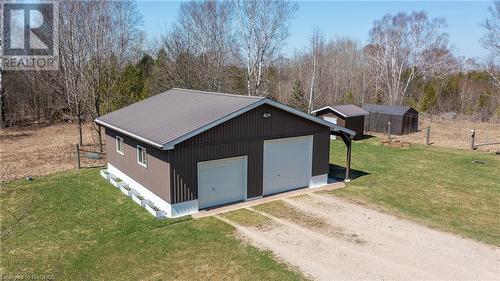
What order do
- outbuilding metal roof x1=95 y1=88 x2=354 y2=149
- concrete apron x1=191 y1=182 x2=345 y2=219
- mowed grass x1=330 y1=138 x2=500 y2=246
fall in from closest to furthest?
outbuilding metal roof x1=95 y1=88 x2=354 y2=149 → mowed grass x1=330 y1=138 x2=500 y2=246 → concrete apron x1=191 y1=182 x2=345 y2=219

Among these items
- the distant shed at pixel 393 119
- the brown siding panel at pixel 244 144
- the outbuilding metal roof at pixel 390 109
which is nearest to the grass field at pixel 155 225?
the brown siding panel at pixel 244 144

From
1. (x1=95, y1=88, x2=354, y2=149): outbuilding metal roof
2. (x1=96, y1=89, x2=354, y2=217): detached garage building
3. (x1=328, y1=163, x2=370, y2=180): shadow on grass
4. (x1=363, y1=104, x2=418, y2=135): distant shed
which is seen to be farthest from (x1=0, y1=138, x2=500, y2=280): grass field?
(x1=363, y1=104, x2=418, y2=135): distant shed

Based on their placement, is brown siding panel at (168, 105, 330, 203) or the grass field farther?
brown siding panel at (168, 105, 330, 203)

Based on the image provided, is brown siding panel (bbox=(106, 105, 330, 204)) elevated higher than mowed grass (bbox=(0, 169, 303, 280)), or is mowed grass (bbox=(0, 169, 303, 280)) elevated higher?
brown siding panel (bbox=(106, 105, 330, 204))

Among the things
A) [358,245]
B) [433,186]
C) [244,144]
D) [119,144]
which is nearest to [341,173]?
[433,186]

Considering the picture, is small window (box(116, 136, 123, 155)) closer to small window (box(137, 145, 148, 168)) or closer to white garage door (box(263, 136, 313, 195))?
small window (box(137, 145, 148, 168))

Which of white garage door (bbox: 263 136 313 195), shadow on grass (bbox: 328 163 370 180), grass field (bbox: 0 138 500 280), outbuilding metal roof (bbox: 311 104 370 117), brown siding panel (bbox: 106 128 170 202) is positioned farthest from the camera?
outbuilding metal roof (bbox: 311 104 370 117)
